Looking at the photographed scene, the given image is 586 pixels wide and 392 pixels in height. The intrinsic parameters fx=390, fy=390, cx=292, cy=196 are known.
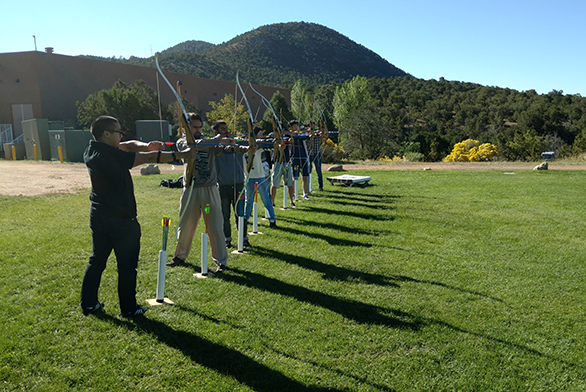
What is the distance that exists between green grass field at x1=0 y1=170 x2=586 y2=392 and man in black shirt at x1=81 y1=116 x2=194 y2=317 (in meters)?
0.31

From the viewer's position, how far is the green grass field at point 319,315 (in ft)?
10.3

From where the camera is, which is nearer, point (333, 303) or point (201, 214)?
point (333, 303)

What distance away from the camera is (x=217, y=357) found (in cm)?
337

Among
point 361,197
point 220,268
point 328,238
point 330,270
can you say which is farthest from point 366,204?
point 220,268

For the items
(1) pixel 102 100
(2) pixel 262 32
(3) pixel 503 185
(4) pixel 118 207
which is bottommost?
(3) pixel 503 185

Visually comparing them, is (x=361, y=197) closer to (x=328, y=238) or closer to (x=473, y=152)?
(x=328, y=238)

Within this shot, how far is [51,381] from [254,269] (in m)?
2.81

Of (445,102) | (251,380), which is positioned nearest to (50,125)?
(251,380)

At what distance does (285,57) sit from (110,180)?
139488 millimetres

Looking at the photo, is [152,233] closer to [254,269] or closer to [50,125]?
[254,269]

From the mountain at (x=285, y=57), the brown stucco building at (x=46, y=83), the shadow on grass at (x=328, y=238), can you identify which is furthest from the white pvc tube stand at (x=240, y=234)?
the mountain at (x=285, y=57)

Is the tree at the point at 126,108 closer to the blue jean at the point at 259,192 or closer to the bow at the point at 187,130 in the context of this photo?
the blue jean at the point at 259,192

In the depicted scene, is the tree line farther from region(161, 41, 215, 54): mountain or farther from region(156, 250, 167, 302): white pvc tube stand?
region(161, 41, 215, 54): mountain

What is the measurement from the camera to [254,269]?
5445 mm
